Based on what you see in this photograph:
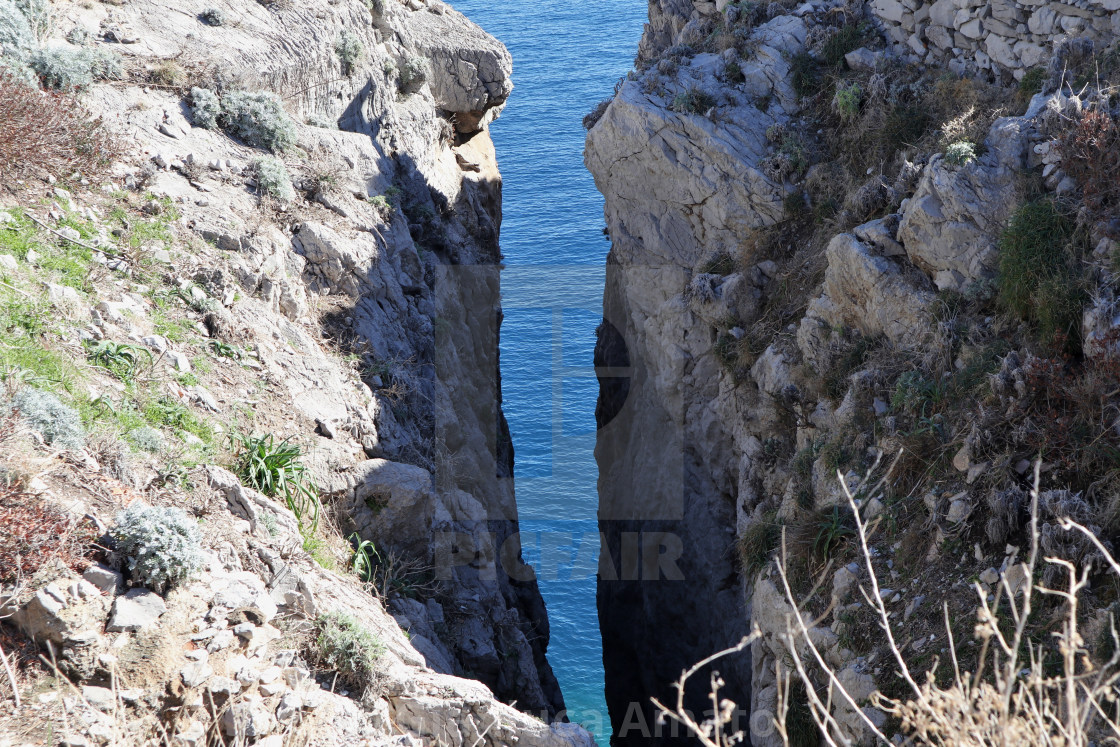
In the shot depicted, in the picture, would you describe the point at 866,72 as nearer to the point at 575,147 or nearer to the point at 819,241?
the point at 819,241

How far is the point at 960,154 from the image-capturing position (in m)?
12.3

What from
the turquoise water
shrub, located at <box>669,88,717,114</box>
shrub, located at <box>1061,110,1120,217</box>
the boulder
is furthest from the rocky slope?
shrub, located at <box>1061,110,1120,217</box>

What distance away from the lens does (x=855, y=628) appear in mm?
10117

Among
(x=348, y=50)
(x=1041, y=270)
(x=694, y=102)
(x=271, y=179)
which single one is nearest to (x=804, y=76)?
(x=694, y=102)

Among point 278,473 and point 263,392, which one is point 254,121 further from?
point 278,473

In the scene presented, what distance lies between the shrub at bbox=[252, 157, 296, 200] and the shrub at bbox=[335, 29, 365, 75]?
18.1ft

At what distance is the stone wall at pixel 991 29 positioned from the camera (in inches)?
511

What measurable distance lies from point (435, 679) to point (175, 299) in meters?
6.53

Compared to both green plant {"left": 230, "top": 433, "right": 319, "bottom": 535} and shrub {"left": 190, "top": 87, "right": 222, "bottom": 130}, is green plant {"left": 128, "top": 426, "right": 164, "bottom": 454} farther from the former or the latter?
shrub {"left": 190, "top": 87, "right": 222, "bottom": 130}

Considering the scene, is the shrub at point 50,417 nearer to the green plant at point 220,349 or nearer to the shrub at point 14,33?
the green plant at point 220,349

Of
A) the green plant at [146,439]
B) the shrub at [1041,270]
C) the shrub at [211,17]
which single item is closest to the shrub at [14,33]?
the shrub at [211,17]

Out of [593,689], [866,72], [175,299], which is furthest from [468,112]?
[593,689]

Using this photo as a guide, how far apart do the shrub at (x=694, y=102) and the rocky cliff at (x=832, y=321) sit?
0.04 meters

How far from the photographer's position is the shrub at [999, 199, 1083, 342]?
34.0ft
